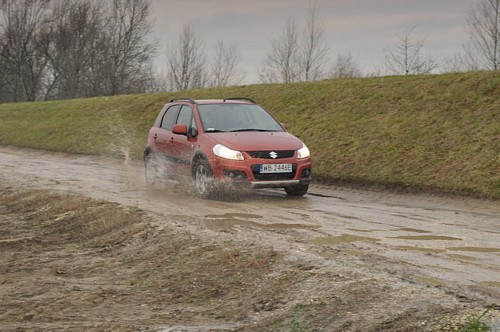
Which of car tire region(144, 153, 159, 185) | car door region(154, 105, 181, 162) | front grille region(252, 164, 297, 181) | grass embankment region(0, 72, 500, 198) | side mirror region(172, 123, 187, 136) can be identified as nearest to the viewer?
front grille region(252, 164, 297, 181)

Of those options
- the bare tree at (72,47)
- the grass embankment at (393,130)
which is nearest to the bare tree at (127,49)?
the bare tree at (72,47)

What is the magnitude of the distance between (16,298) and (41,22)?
71.4 metres

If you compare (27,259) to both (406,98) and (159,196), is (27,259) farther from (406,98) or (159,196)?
(406,98)

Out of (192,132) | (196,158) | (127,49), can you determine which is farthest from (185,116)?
(127,49)

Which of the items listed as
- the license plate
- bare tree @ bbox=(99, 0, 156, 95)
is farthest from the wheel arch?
bare tree @ bbox=(99, 0, 156, 95)

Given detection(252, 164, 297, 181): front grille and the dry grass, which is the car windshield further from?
the dry grass

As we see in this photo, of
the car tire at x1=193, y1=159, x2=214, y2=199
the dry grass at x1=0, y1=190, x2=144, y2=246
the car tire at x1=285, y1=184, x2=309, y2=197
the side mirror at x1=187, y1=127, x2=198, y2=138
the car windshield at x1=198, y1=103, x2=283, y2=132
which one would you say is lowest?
the dry grass at x1=0, y1=190, x2=144, y2=246

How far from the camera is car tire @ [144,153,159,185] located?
543 inches

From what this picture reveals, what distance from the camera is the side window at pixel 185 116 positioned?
12797 mm

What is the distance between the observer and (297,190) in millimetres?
12336

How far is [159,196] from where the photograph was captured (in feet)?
39.5

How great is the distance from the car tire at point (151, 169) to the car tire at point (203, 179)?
6.59ft

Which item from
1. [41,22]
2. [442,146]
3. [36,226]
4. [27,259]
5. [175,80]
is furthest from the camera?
[41,22]

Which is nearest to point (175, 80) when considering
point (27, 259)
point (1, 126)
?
point (1, 126)
